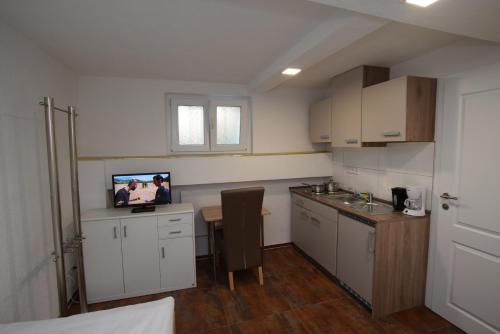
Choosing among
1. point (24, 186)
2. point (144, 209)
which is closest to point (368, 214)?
point (144, 209)

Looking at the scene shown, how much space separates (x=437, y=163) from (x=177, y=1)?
233cm

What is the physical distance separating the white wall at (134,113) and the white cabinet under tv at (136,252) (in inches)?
30.7

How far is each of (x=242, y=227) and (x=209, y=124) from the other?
143 centimetres

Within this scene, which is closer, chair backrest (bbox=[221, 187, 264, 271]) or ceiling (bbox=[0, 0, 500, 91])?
ceiling (bbox=[0, 0, 500, 91])

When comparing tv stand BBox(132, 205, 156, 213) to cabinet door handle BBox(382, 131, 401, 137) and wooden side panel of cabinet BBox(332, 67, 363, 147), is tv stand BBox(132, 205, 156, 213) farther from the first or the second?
cabinet door handle BBox(382, 131, 401, 137)

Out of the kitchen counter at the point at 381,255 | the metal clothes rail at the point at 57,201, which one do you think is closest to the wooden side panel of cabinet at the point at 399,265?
the kitchen counter at the point at 381,255

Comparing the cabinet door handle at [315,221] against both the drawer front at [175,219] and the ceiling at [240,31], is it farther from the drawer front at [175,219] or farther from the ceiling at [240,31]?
the ceiling at [240,31]

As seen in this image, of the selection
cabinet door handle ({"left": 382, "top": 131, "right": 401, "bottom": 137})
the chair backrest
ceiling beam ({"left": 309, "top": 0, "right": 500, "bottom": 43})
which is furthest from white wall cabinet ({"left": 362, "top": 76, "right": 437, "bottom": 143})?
the chair backrest

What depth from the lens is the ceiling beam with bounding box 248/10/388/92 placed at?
1.40 meters

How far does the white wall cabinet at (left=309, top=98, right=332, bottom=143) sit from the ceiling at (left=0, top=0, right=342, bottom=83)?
3.65 ft

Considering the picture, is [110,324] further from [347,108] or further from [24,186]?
[347,108]

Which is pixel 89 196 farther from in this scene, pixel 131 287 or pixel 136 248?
pixel 131 287

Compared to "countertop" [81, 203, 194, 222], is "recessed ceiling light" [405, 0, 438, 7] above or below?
above

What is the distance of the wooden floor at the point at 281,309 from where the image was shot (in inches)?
80.1
